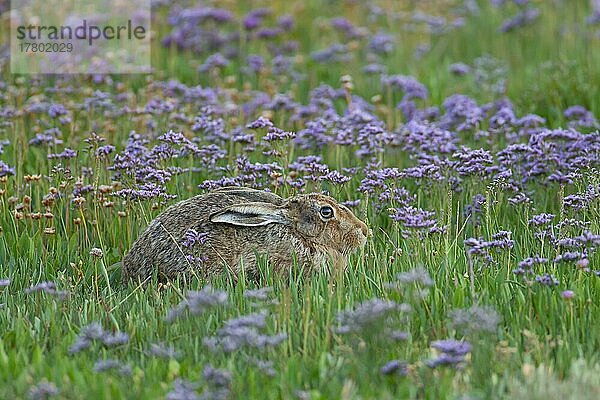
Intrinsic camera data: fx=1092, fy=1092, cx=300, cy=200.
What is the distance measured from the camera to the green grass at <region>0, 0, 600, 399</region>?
16.6 ft

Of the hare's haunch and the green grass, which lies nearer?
the green grass

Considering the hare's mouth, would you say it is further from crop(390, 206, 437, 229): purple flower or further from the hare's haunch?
crop(390, 206, 437, 229): purple flower

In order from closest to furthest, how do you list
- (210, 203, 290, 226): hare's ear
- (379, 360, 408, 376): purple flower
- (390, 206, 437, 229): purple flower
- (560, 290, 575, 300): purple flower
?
(379, 360, 408, 376): purple flower
(560, 290, 575, 300): purple flower
(390, 206, 437, 229): purple flower
(210, 203, 290, 226): hare's ear

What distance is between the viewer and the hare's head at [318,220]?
23.0 feet

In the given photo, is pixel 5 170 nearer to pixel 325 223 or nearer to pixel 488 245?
pixel 325 223

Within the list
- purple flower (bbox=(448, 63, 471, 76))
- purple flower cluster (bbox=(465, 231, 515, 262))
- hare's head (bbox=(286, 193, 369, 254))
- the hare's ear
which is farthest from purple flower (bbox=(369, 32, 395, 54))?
purple flower cluster (bbox=(465, 231, 515, 262))

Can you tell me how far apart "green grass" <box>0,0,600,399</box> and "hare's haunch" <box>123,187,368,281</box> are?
0.60ft

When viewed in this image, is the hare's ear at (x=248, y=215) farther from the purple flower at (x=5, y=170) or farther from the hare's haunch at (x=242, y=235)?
the purple flower at (x=5, y=170)

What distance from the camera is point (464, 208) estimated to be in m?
7.95

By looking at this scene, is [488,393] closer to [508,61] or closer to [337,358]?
[337,358]

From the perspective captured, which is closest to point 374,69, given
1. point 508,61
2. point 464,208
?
point 508,61

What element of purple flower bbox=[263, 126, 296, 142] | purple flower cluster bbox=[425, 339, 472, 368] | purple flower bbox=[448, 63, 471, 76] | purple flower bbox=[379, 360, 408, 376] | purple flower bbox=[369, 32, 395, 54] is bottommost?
purple flower bbox=[379, 360, 408, 376]

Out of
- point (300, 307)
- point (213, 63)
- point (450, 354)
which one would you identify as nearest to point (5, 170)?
point (300, 307)

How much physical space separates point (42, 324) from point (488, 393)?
2.47 metres
